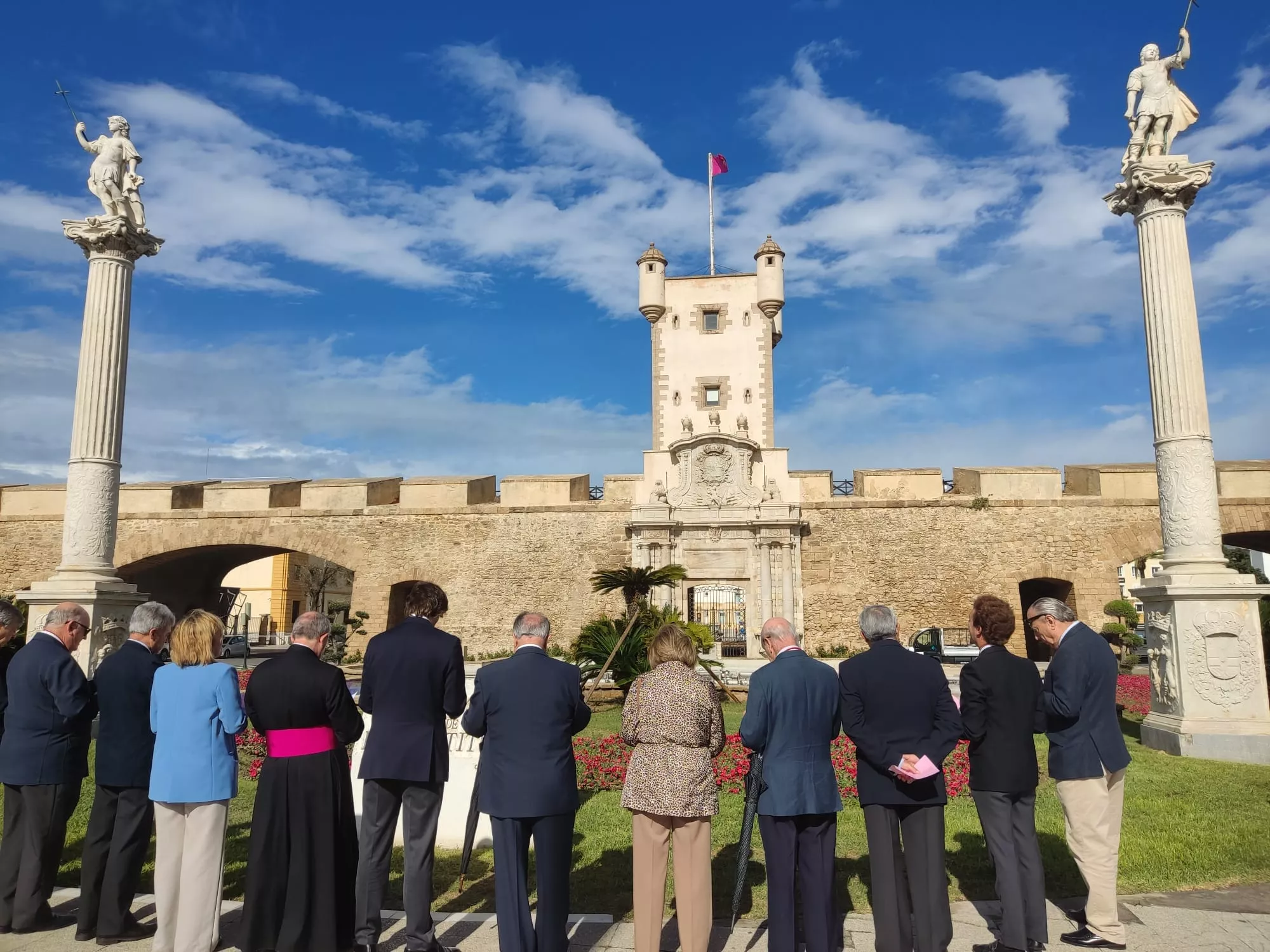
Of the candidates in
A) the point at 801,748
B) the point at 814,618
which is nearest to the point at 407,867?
the point at 801,748

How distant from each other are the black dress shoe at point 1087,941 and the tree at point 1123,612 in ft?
60.0

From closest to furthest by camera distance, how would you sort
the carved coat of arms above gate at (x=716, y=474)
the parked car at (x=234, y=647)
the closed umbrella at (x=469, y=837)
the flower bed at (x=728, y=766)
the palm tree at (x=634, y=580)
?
the closed umbrella at (x=469, y=837), the flower bed at (x=728, y=766), the palm tree at (x=634, y=580), the carved coat of arms above gate at (x=716, y=474), the parked car at (x=234, y=647)

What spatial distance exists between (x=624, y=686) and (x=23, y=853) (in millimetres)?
9093

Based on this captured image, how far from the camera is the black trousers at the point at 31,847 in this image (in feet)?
13.9

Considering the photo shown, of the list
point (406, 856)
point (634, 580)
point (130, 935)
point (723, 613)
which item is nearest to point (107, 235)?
point (634, 580)

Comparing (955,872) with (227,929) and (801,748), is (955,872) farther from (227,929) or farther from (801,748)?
(227,929)

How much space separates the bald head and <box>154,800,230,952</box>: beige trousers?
8.86 feet

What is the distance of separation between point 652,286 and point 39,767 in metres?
22.5

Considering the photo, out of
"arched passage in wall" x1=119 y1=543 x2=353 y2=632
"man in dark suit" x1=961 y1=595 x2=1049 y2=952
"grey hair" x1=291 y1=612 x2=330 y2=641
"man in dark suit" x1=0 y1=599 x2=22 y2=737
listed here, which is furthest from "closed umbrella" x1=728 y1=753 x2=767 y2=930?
"arched passage in wall" x1=119 y1=543 x2=353 y2=632

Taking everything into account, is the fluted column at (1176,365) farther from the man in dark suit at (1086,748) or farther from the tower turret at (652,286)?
the tower turret at (652,286)

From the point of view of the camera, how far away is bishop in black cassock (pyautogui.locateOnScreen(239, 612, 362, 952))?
12.4 feet

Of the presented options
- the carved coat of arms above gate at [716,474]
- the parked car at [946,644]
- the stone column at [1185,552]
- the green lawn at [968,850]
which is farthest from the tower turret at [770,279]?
the green lawn at [968,850]

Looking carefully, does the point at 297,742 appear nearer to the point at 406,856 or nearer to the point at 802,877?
the point at 406,856

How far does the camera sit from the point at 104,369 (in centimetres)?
1045
